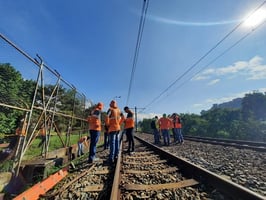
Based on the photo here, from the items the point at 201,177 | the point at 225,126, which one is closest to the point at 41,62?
the point at 201,177

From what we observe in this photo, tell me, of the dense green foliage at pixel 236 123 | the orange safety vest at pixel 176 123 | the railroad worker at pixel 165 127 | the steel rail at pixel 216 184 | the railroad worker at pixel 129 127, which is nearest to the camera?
the steel rail at pixel 216 184

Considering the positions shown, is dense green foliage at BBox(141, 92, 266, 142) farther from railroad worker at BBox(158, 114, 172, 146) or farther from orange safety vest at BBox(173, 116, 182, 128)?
railroad worker at BBox(158, 114, 172, 146)

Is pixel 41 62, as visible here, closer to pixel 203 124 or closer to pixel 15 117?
pixel 15 117

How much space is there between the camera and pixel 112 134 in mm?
5570

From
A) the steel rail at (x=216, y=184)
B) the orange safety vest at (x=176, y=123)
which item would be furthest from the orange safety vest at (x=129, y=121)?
the orange safety vest at (x=176, y=123)

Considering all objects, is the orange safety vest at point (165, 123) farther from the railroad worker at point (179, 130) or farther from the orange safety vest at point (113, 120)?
the orange safety vest at point (113, 120)

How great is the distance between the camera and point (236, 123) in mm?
27266

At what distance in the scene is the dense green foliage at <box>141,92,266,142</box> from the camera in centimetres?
2405

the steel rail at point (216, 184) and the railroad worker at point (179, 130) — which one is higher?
the railroad worker at point (179, 130)

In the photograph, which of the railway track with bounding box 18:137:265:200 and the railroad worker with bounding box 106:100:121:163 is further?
the railroad worker with bounding box 106:100:121:163

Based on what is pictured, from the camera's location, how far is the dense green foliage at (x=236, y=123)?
2405 centimetres

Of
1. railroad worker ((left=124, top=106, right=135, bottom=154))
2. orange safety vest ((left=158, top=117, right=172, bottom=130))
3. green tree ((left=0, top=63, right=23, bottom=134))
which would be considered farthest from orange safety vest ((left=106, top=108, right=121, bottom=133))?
orange safety vest ((left=158, top=117, right=172, bottom=130))

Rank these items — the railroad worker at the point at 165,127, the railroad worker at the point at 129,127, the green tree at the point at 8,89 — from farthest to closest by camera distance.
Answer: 1. the railroad worker at the point at 165,127
2. the railroad worker at the point at 129,127
3. the green tree at the point at 8,89

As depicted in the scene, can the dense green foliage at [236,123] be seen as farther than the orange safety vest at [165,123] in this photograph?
Yes
